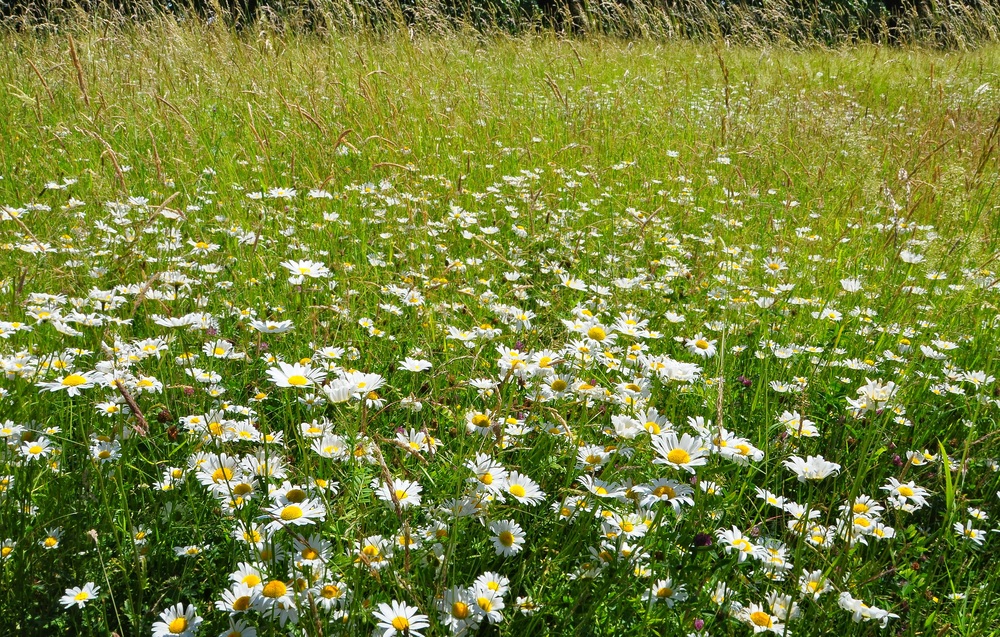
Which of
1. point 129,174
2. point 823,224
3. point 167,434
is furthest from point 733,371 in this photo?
point 129,174

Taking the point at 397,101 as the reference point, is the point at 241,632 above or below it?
below

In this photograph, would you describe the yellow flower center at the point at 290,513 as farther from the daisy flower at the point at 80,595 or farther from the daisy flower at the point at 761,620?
the daisy flower at the point at 761,620

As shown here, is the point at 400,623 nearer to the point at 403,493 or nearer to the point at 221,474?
the point at 403,493

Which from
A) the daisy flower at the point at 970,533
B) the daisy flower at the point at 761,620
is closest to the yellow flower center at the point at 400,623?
the daisy flower at the point at 761,620

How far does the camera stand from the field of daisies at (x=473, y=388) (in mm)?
1210

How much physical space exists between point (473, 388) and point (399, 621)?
0.90 metres

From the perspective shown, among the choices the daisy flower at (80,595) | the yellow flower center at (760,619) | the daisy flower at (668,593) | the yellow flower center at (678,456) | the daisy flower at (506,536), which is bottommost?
the yellow flower center at (760,619)

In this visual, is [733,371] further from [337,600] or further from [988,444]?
[337,600]

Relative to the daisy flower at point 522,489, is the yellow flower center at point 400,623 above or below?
below

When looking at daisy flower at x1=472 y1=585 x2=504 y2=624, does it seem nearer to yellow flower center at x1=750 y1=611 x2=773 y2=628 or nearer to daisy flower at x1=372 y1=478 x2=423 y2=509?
daisy flower at x1=372 y1=478 x2=423 y2=509

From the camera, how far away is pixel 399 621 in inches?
39.7

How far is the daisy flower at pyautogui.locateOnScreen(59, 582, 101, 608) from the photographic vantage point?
1146 mm

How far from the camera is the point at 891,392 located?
167cm

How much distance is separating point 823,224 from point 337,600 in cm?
355
